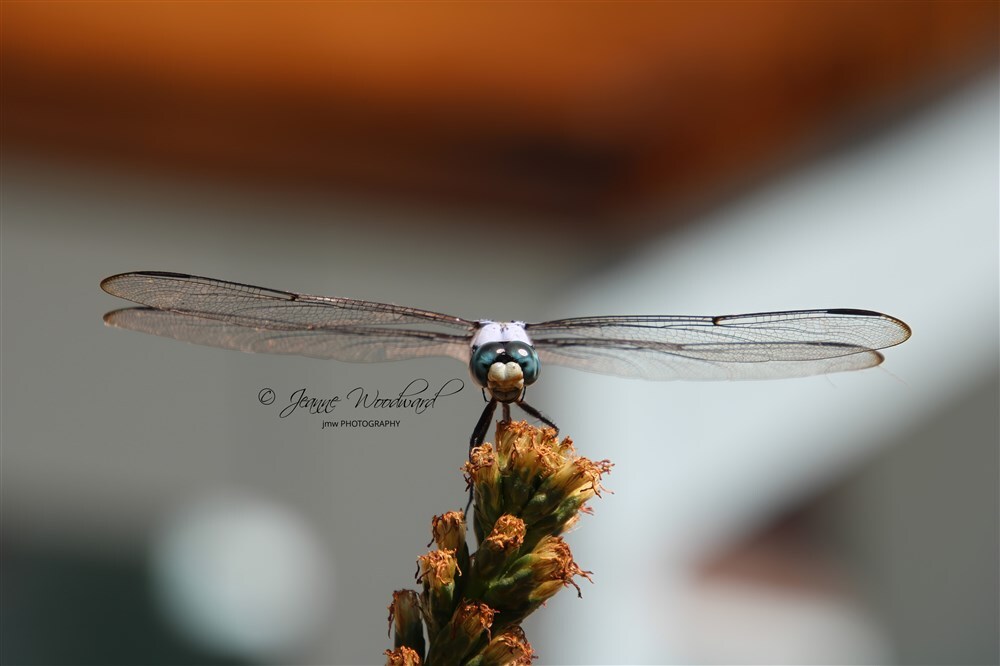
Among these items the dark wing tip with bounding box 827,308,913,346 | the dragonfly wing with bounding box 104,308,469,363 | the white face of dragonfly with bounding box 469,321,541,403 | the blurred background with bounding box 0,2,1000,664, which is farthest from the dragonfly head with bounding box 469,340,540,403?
the blurred background with bounding box 0,2,1000,664

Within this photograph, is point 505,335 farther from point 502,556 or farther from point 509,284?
point 509,284

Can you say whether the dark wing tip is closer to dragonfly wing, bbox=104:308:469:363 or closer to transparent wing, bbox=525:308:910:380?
transparent wing, bbox=525:308:910:380

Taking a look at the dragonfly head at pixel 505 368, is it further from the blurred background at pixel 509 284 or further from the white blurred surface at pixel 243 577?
the white blurred surface at pixel 243 577

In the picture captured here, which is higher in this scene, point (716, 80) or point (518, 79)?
point (716, 80)

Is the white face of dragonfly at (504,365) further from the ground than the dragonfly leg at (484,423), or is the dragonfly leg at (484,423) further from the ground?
the white face of dragonfly at (504,365)

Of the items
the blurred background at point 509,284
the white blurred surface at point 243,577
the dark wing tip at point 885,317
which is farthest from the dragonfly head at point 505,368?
the white blurred surface at point 243,577

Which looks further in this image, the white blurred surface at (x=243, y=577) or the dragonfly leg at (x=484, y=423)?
the white blurred surface at (x=243, y=577)

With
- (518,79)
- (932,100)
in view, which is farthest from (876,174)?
(518,79)

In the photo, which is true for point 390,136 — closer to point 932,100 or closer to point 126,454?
point 126,454
